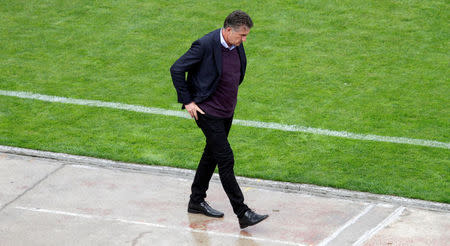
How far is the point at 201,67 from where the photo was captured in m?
6.17

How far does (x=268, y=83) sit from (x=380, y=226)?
13.8 ft

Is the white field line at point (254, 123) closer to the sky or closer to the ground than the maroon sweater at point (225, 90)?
closer to the ground

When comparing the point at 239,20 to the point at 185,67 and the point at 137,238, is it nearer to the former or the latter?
the point at 185,67

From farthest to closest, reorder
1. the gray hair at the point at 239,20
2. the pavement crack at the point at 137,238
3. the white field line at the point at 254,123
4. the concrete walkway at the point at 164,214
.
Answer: the white field line at the point at 254,123 → the concrete walkway at the point at 164,214 → the pavement crack at the point at 137,238 → the gray hair at the point at 239,20

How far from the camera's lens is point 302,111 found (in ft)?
30.8

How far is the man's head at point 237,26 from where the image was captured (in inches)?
232

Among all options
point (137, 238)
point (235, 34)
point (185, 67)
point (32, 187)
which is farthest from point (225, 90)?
point (32, 187)

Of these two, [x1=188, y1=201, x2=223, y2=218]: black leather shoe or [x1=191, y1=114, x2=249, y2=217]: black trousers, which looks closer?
[x1=191, y1=114, x2=249, y2=217]: black trousers

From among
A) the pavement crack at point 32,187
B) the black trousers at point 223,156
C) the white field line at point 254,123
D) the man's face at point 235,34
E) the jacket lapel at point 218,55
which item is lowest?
the pavement crack at point 32,187

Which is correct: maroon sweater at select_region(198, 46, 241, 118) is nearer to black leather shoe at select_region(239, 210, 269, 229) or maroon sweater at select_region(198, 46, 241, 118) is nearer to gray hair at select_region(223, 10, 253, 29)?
gray hair at select_region(223, 10, 253, 29)

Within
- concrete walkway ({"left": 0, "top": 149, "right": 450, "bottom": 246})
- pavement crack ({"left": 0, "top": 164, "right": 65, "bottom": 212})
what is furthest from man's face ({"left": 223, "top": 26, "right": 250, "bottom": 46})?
pavement crack ({"left": 0, "top": 164, "right": 65, "bottom": 212})

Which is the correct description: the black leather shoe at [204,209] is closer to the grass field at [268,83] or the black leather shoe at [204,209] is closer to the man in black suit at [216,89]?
the man in black suit at [216,89]

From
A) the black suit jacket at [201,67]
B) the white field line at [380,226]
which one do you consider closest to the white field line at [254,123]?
the white field line at [380,226]

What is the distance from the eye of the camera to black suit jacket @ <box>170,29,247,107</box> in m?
6.09
